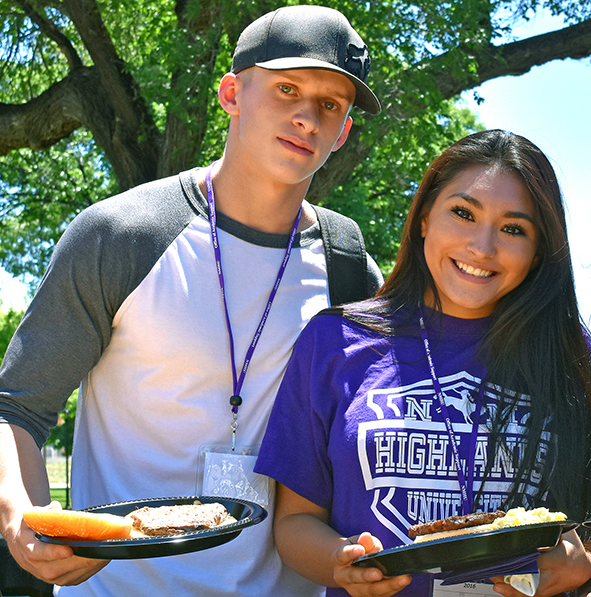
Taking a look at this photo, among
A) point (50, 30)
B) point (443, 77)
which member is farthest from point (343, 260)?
point (50, 30)

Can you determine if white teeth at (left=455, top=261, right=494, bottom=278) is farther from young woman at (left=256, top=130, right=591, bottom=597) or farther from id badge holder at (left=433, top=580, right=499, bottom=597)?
id badge holder at (left=433, top=580, right=499, bottom=597)

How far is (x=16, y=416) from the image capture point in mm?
2689

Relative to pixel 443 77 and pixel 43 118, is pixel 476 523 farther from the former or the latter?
pixel 43 118

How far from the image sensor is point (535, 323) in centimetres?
282

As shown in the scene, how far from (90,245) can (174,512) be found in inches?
40.9

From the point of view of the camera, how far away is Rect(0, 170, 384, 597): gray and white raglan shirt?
9.02 feet

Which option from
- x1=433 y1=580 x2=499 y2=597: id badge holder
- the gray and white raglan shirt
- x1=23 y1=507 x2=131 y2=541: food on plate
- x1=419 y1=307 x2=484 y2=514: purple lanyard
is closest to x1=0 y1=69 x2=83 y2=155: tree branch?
the gray and white raglan shirt

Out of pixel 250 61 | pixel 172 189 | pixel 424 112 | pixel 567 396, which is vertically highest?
pixel 424 112

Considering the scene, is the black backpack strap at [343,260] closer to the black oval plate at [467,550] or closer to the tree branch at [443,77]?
the black oval plate at [467,550]

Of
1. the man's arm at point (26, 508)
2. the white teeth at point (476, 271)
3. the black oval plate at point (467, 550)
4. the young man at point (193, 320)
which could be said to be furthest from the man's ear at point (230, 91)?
the black oval plate at point (467, 550)

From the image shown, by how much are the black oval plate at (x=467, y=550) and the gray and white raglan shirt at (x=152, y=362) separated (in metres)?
0.94

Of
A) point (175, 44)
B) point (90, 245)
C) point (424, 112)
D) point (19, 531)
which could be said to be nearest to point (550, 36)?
point (424, 112)

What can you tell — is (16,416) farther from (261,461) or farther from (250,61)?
(250,61)

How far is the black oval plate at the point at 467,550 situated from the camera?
192cm
